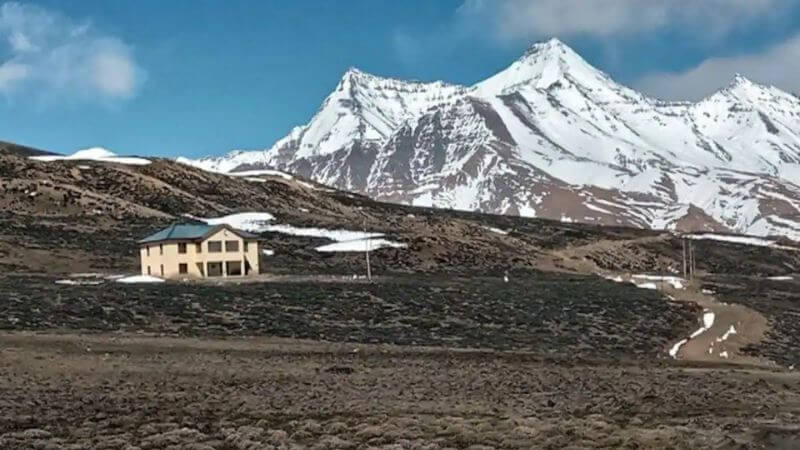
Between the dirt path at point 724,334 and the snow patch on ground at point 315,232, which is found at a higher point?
the snow patch on ground at point 315,232

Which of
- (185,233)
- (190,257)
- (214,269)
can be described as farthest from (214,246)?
(185,233)

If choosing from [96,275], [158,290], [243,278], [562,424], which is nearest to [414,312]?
[158,290]

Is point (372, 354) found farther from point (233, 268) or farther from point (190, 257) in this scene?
point (233, 268)

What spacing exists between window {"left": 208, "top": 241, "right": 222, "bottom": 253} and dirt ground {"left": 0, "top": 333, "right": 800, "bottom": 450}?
40440 millimetres

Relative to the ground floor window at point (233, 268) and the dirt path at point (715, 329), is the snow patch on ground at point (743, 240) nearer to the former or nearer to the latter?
the dirt path at point (715, 329)

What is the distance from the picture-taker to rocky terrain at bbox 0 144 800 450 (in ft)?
61.6

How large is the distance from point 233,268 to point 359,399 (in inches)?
2228

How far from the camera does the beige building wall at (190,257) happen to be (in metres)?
75.5

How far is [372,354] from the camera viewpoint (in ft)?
117

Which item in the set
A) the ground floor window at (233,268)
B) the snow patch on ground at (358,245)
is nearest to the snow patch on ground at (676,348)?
the ground floor window at (233,268)

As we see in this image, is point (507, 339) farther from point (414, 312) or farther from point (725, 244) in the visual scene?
point (725, 244)

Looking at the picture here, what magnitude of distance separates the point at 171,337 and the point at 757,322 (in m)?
36.3

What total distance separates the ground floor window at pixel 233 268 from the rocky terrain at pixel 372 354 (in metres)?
3.72

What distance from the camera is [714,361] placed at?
39.2 meters
